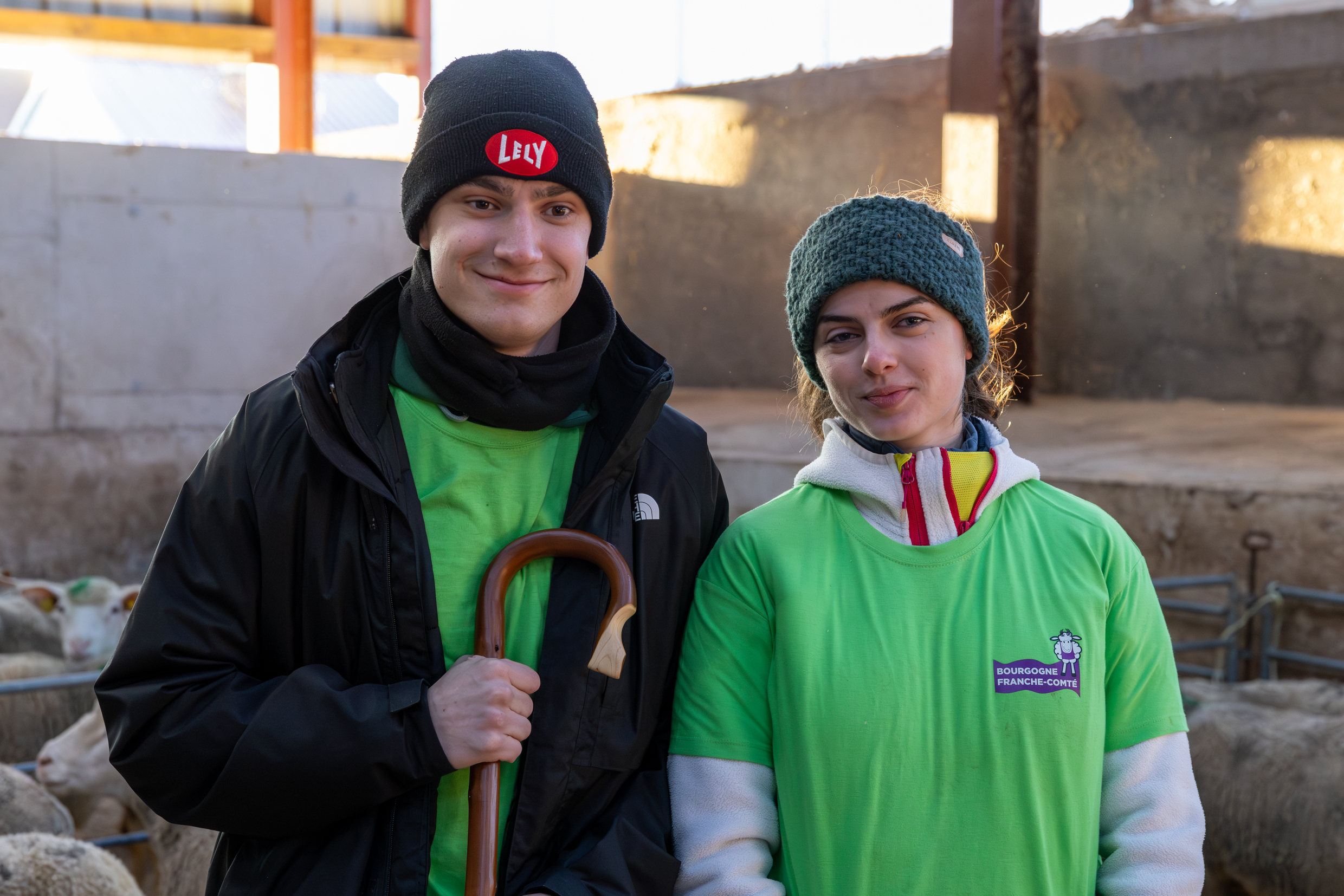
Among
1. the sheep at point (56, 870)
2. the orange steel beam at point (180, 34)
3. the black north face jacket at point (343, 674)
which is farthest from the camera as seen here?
the orange steel beam at point (180, 34)

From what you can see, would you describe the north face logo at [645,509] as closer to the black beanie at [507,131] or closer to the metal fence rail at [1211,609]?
the black beanie at [507,131]

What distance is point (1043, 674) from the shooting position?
5.17 feet

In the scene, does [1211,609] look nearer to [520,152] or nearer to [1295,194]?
[1295,194]

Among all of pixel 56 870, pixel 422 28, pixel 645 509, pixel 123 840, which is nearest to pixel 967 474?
pixel 645 509

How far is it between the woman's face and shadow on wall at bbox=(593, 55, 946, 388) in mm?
7163

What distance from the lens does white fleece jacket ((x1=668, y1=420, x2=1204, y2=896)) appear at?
1.55 metres

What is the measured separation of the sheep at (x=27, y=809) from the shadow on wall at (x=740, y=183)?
241 inches

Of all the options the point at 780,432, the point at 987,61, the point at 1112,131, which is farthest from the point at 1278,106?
the point at 780,432

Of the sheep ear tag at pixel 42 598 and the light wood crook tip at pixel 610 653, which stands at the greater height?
the light wood crook tip at pixel 610 653

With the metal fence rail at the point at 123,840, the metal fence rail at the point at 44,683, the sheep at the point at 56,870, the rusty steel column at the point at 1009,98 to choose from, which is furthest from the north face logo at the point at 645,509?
the rusty steel column at the point at 1009,98

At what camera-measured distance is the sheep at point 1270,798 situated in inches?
135

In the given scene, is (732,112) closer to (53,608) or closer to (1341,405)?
(1341,405)

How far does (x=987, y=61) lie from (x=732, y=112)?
9.12ft

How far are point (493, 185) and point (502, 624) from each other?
61 cm
